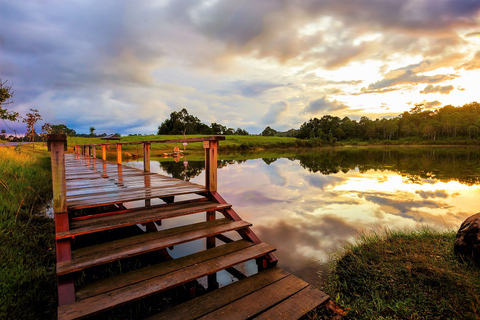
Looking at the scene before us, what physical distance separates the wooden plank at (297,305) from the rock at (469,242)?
2455 mm

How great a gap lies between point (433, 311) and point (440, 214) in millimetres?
5620

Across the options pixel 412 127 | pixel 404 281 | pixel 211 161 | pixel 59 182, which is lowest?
pixel 404 281

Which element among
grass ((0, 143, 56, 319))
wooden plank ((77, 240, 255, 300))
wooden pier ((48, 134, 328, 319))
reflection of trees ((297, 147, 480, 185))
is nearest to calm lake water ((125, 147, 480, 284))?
wooden plank ((77, 240, 255, 300))

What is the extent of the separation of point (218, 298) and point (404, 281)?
2547 mm

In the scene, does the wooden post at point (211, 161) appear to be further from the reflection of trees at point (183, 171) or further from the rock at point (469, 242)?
the reflection of trees at point (183, 171)

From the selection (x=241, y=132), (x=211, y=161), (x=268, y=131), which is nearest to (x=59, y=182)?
(x=211, y=161)

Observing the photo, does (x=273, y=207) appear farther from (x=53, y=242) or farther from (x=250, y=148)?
(x=250, y=148)

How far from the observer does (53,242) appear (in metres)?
4.13

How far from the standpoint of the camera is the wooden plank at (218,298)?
225 centimetres

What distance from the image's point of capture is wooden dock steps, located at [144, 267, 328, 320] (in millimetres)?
2262

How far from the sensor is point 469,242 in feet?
10.9

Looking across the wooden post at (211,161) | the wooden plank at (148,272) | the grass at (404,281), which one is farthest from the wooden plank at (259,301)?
the wooden post at (211,161)

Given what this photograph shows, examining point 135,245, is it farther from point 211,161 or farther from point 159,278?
point 211,161

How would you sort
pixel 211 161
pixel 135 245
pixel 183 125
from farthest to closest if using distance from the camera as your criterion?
pixel 183 125 → pixel 211 161 → pixel 135 245
